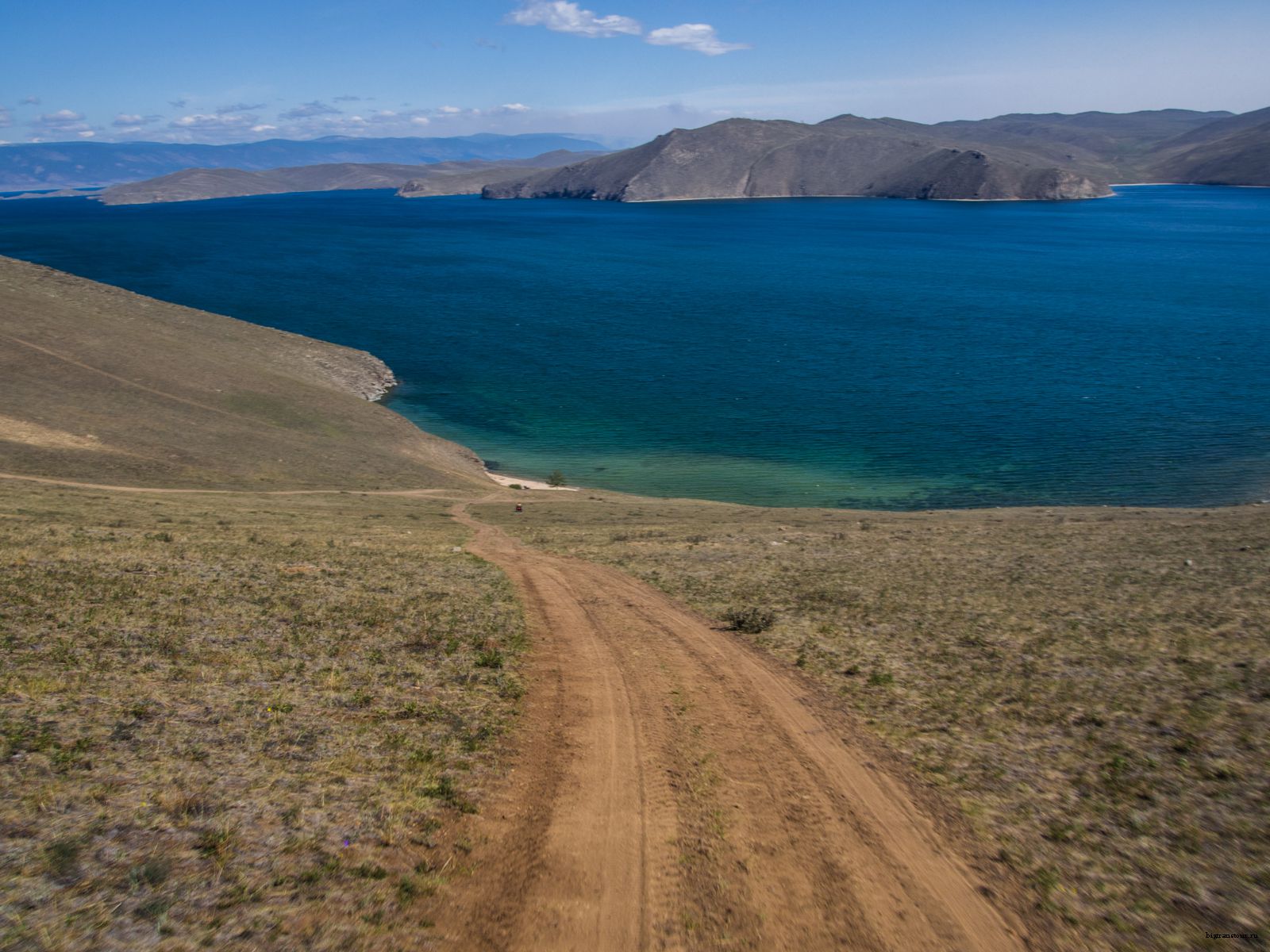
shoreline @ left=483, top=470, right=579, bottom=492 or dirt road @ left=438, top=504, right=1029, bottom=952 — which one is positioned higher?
dirt road @ left=438, top=504, right=1029, bottom=952

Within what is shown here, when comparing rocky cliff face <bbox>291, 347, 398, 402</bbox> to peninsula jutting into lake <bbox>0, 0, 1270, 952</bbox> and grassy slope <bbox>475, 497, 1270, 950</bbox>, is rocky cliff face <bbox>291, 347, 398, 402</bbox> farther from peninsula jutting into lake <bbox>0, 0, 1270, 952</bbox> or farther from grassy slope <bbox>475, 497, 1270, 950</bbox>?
grassy slope <bbox>475, 497, 1270, 950</bbox>

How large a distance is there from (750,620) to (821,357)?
66355mm

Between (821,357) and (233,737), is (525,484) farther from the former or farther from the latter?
(821,357)

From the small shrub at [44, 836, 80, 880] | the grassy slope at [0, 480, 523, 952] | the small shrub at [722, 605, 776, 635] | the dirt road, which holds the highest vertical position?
the small shrub at [44, 836, 80, 880]

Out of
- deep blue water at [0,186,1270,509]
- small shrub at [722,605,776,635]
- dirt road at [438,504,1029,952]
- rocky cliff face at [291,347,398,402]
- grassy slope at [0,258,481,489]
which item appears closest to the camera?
dirt road at [438,504,1029,952]

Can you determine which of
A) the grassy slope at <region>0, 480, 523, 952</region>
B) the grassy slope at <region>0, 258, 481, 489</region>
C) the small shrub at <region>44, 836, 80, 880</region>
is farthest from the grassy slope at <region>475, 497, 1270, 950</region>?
the grassy slope at <region>0, 258, 481, 489</region>

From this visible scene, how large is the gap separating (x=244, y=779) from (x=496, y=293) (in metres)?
114

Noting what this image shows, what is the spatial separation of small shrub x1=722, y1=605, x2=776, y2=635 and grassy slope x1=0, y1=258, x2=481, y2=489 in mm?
27609

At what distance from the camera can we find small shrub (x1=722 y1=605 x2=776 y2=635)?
728 inches

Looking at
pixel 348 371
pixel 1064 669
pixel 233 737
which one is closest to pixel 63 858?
pixel 233 737

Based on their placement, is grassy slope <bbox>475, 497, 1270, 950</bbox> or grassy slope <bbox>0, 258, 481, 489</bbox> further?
grassy slope <bbox>0, 258, 481, 489</bbox>

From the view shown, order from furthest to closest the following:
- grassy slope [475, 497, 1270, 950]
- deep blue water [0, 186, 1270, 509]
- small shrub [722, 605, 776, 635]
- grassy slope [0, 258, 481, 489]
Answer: deep blue water [0, 186, 1270, 509] → grassy slope [0, 258, 481, 489] → small shrub [722, 605, 776, 635] → grassy slope [475, 497, 1270, 950]

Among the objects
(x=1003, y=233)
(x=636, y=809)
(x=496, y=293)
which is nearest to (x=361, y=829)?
(x=636, y=809)

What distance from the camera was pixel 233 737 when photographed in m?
12.1
